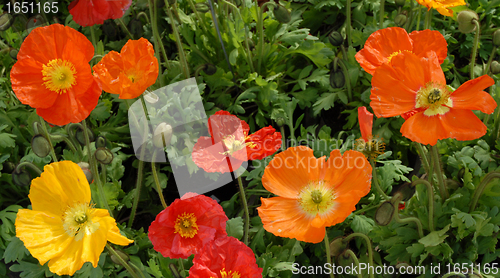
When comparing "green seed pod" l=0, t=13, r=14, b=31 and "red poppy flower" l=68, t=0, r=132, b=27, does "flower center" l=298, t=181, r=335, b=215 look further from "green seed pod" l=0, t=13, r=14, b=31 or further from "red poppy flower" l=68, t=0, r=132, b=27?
"green seed pod" l=0, t=13, r=14, b=31

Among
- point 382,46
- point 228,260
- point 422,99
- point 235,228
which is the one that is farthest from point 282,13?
point 228,260

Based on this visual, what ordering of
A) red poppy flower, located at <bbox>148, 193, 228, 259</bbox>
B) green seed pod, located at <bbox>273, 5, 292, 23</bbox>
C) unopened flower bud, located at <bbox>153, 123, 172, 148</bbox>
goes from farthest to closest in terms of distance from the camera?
1. green seed pod, located at <bbox>273, 5, 292, 23</bbox>
2. red poppy flower, located at <bbox>148, 193, 228, 259</bbox>
3. unopened flower bud, located at <bbox>153, 123, 172, 148</bbox>

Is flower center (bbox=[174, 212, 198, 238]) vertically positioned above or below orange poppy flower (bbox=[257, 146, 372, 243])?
below

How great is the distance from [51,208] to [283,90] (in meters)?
1.02

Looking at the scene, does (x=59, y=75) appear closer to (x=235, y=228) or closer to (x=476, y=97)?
(x=235, y=228)

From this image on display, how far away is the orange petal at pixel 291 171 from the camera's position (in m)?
0.96

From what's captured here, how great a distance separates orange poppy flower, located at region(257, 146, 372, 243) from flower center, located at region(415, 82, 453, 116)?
20cm

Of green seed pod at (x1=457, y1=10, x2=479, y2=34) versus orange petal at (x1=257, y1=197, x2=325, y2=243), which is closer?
orange petal at (x1=257, y1=197, x2=325, y2=243)

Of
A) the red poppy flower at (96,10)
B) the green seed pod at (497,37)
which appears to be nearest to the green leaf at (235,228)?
the red poppy flower at (96,10)

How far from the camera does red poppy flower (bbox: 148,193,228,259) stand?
3.54ft

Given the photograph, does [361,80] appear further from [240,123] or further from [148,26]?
[148,26]

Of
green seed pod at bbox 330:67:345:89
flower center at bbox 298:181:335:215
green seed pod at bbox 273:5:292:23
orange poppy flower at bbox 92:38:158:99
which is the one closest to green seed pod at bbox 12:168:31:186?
orange poppy flower at bbox 92:38:158:99

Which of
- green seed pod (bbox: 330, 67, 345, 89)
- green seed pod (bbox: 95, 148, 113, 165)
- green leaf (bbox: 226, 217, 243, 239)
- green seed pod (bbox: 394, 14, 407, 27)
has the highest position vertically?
green seed pod (bbox: 394, 14, 407, 27)

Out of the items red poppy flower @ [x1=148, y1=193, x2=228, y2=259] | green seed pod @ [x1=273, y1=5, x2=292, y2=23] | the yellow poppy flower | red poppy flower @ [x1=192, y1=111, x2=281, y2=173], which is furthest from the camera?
green seed pod @ [x1=273, y1=5, x2=292, y2=23]
